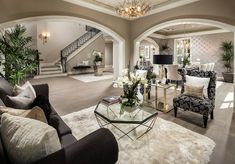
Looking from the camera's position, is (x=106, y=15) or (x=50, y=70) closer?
(x=106, y=15)

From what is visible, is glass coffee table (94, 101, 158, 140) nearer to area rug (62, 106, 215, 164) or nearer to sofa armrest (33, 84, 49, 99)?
area rug (62, 106, 215, 164)

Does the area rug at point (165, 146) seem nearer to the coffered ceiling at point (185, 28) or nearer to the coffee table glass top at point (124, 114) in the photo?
the coffee table glass top at point (124, 114)

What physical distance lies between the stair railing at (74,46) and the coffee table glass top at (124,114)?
907cm

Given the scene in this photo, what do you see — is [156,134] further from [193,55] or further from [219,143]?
[193,55]

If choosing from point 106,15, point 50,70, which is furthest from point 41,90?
point 50,70

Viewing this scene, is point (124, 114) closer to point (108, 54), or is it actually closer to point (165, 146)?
point (165, 146)

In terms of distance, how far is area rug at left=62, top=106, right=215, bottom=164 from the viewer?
2.05 meters

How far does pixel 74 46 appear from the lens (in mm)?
12203

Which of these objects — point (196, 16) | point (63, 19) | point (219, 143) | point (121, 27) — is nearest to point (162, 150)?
point (219, 143)

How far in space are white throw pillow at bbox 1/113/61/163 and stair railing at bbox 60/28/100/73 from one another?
10579 millimetres

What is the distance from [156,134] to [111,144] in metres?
1.79

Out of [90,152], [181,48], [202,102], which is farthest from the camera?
[181,48]

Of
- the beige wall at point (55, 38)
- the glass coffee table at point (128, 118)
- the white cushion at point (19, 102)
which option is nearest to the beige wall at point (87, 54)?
the beige wall at point (55, 38)

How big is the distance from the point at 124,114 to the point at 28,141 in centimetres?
186
